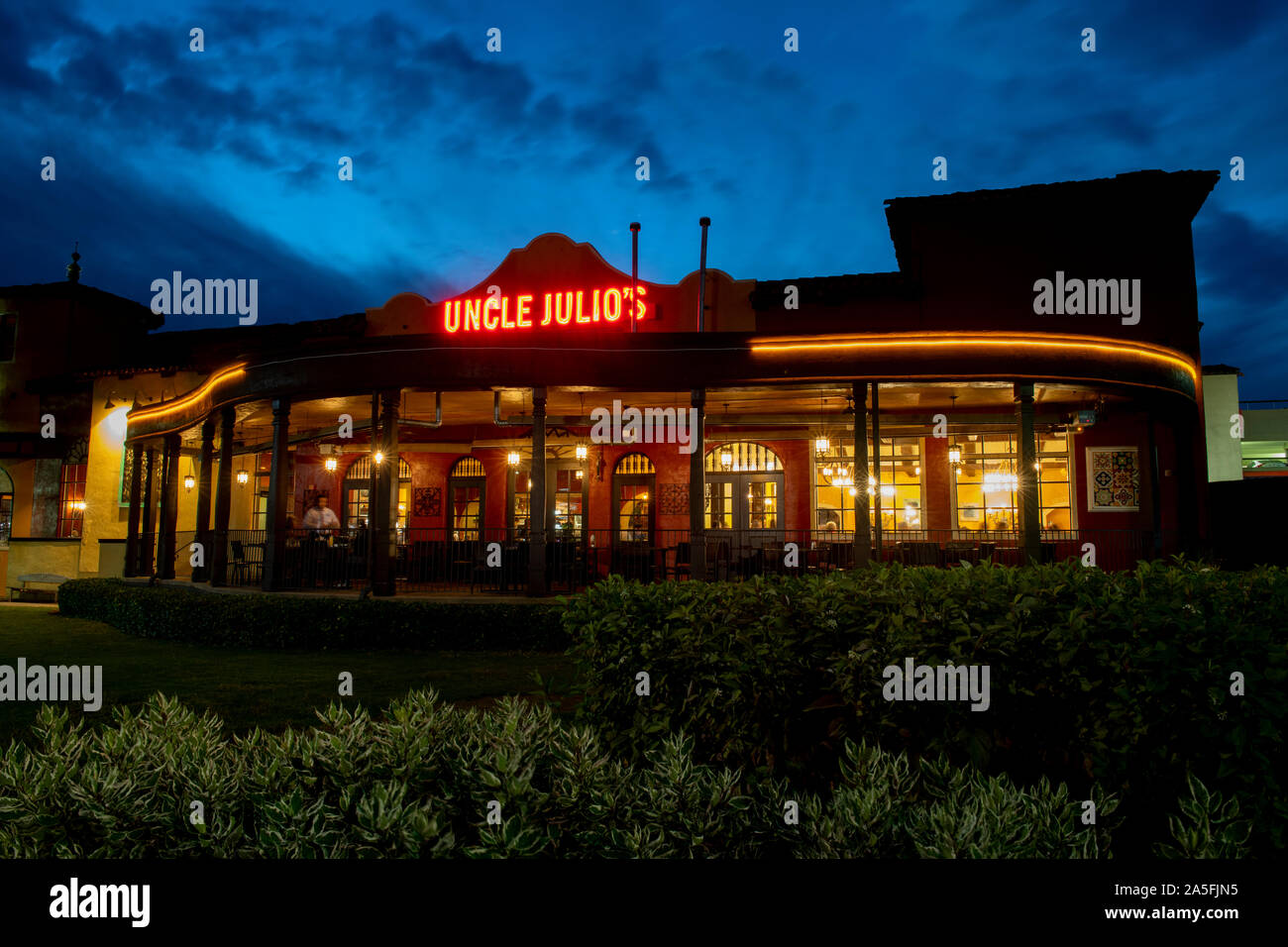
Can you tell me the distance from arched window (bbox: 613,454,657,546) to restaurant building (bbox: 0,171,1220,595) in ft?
0.18

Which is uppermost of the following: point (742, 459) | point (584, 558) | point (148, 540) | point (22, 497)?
point (742, 459)

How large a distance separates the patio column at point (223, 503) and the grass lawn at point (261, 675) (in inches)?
58.3

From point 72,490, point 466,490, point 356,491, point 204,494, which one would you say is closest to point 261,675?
point 204,494

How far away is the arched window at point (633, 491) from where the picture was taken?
60.5ft

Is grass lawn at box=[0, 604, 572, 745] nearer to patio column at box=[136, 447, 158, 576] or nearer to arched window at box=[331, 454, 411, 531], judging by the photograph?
patio column at box=[136, 447, 158, 576]

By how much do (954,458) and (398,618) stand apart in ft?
39.3

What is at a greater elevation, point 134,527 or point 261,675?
point 134,527

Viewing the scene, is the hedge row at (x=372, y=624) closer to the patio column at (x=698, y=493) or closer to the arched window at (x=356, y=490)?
the patio column at (x=698, y=493)

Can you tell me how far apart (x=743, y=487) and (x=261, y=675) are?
1171cm

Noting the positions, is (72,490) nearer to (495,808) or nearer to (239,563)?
(239,563)

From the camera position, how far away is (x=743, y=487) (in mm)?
18203

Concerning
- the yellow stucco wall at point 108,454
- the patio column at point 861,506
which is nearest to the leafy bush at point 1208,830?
the patio column at point 861,506

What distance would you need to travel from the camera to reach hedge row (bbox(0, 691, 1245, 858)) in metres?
2.55

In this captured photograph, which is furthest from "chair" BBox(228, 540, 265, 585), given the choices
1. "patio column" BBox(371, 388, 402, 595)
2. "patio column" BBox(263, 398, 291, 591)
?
"patio column" BBox(371, 388, 402, 595)
